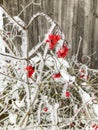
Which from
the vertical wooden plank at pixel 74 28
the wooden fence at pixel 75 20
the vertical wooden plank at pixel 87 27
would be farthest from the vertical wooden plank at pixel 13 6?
the vertical wooden plank at pixel 87 27

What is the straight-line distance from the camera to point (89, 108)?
10.2 feet

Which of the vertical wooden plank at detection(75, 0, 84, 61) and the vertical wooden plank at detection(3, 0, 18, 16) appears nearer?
the vertical wooden plank at detection(75, 0, 84, 61)

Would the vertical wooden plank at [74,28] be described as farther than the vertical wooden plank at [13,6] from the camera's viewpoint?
No

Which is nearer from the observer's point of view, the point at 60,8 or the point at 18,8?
the point at 60,8

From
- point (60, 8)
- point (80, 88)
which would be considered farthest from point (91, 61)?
point (80, 88)

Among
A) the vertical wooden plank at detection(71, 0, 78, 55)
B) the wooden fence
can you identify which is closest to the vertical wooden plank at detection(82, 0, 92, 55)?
the wooden fence

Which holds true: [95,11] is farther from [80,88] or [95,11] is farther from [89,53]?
[80,88]

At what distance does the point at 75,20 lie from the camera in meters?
3.75

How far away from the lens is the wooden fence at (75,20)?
363 centimetres

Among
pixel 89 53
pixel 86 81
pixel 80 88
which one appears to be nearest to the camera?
pixel 80 88

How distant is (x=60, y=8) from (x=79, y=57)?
0.59 metres

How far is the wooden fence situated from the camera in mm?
3633

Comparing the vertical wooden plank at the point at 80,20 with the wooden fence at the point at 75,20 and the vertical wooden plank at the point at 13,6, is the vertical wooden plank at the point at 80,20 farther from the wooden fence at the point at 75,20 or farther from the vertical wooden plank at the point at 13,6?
the vertical wooden plank at the point at 13,6

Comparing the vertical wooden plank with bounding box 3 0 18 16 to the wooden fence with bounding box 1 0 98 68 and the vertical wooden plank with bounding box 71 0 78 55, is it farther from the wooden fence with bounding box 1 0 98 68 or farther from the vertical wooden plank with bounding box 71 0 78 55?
the vertical wooden plank with bounding box 71 0 78 55
